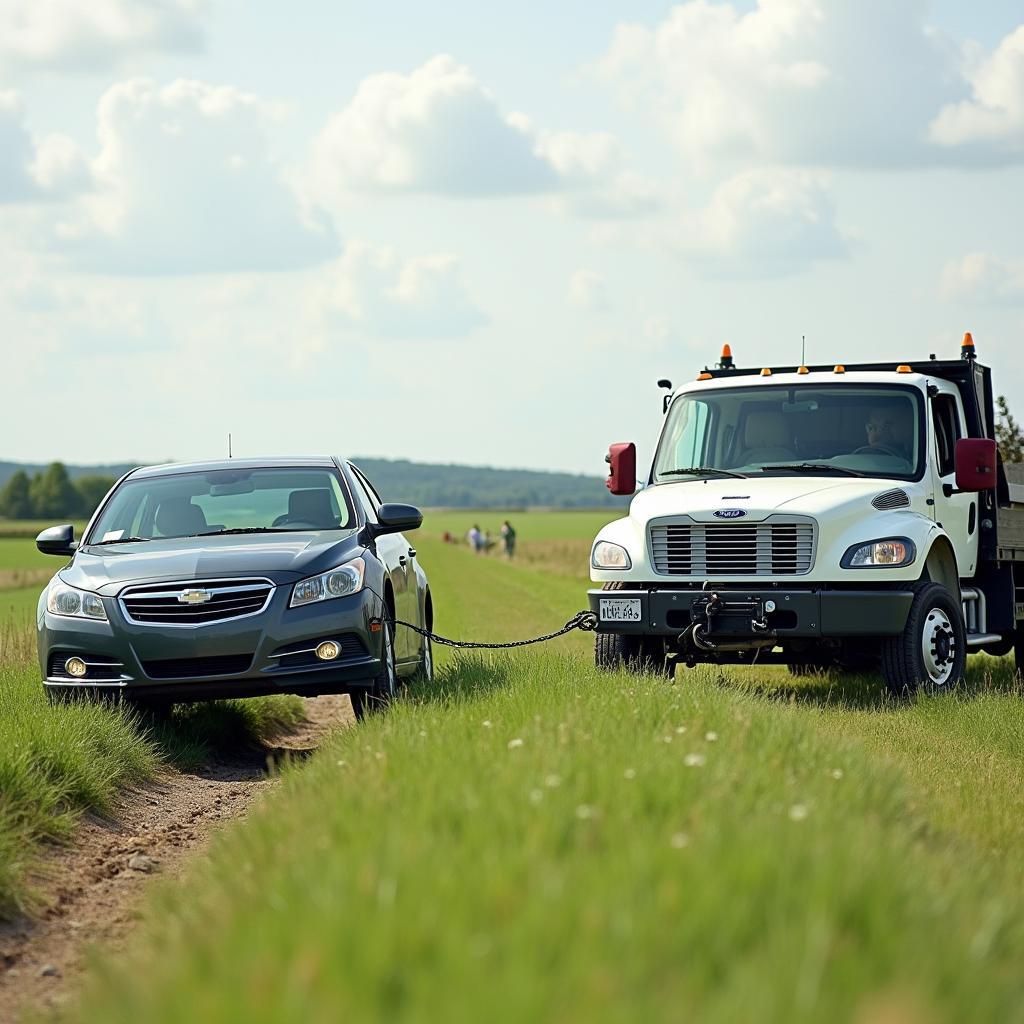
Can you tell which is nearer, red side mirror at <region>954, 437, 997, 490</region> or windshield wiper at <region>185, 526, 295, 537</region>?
windshield wiper at <region>185, 526, 295, 537</region>

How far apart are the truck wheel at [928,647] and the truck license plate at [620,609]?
6.05 ft

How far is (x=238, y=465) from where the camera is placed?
12.0 meters

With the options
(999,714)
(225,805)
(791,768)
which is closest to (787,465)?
(999,714)

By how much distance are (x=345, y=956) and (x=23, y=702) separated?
7690mm

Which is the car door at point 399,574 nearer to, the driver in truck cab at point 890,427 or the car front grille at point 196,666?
the car front grille at point 196,666

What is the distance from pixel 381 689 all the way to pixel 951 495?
5.05 metres

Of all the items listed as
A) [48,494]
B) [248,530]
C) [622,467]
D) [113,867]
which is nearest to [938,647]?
[622,467]

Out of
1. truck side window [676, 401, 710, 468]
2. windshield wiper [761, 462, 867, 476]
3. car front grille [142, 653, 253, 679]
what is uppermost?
truck side window [676, 401, 710, 468]

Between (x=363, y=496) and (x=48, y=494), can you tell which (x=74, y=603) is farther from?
(x=48, y=494)

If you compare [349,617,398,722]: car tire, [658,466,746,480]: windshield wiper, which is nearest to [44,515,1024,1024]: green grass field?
[349,617,398,722]: car tire

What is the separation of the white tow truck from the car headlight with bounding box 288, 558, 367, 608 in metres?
2.38

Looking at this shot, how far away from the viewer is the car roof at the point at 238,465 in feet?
39.3

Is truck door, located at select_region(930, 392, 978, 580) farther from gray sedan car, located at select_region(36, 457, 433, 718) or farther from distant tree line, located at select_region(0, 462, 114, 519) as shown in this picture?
distant tree line, located at select_region(0, 462, 114, 519)

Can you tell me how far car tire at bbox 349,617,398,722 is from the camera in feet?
34.7
